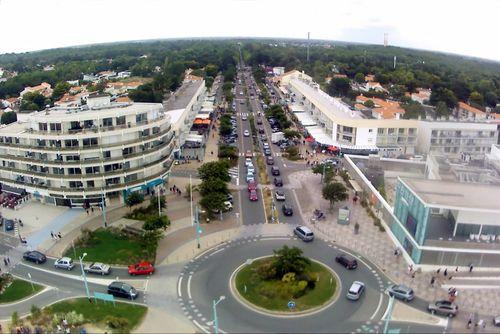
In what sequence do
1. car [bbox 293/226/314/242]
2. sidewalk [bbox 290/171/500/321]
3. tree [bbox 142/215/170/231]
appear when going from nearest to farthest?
sidewalk [bbox 290/171/500/321]
tree [bbox 142/215/170/231]
car [bbox 293/226/314/242]

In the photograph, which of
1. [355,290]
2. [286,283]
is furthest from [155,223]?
[355,290]

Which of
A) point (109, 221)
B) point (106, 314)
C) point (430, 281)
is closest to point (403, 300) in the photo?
point (430, 281)

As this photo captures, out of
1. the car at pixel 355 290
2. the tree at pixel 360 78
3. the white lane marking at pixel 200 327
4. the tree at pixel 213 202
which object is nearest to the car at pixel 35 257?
the tree at pixel 213 202

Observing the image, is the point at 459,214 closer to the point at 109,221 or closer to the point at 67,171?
the point at 109,221

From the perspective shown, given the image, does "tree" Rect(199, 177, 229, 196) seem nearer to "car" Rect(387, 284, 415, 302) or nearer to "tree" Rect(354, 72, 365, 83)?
"car" Rect(387, 284, 415, 302)

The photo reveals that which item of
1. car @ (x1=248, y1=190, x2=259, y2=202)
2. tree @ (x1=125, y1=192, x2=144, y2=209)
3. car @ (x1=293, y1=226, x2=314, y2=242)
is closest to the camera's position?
car @ (x1=293, y1=226, x2=314, y2=242)

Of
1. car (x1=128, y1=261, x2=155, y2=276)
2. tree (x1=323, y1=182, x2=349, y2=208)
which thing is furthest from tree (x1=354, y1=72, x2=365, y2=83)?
car (x1=128, y1=261, x2=155, y2=276)

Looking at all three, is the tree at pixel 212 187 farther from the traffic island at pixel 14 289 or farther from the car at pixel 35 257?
the traffic island at pixel 14 289
